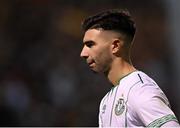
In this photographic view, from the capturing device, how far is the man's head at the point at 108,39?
3.95 meters

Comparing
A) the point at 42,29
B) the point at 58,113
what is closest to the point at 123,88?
the point at 58,113

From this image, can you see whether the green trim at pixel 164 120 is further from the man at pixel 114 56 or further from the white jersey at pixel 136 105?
the man at pixel 114 56

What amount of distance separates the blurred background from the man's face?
198 inches

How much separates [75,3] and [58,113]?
1750 mm

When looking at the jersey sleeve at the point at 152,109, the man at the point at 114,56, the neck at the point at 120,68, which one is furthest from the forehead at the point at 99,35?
the jersey sleeve at the point at 152,109

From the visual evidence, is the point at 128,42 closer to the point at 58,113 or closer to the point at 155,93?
the point at 155,93

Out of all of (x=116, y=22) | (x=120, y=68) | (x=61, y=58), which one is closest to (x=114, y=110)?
(x=120, y=68)

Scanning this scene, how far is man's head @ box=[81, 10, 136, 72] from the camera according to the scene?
12.9 ft

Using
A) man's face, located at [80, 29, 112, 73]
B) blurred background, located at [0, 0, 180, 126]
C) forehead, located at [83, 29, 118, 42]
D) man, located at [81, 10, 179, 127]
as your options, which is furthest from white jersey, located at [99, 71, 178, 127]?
blurred background, located at [0, 0, 180, 126]

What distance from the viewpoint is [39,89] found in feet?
31.2

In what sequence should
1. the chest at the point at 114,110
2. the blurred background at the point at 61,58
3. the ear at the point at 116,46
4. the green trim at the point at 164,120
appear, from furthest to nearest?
the blurred background at the point at 61,58, the ear at the point at 116,46, the chest at the point at 114,110, the green trim at the point at 164,120

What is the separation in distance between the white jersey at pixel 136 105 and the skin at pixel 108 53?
2.6 inches

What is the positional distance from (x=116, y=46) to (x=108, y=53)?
0.06 meters

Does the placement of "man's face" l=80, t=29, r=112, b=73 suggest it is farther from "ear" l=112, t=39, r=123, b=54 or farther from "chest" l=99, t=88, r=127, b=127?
"chest" l=99, t=88, r=127, b=127
